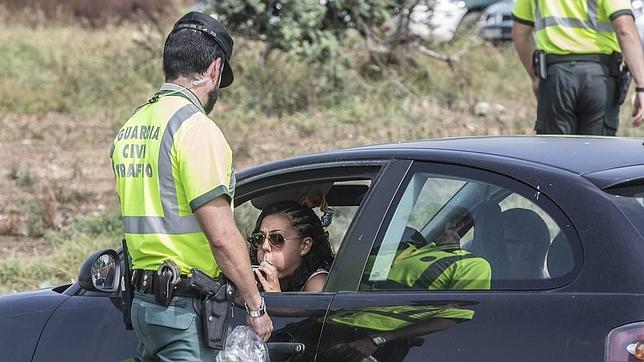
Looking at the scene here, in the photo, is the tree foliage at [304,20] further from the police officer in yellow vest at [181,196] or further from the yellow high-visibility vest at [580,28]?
the police officer in yellow vest at [181,196]

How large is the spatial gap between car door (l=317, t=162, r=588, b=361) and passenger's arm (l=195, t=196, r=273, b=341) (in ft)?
0.75

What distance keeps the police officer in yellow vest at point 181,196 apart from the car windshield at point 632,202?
1.13 m

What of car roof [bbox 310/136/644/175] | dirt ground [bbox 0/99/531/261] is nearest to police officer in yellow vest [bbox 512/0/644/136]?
car roof [bbox 310/136/644/175]

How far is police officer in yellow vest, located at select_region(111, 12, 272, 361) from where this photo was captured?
339 centimetres

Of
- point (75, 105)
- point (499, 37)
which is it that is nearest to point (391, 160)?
point (75, 105)

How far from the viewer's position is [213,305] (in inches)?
137

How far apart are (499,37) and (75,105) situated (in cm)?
623

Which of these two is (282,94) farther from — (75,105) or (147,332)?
(147,332)

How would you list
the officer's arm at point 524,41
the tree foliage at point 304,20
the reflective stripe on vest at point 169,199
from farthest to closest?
1. the tree foliage at point 304,20
2. the officer's arm at point 524,41
3. the reflective stripe on vest at point 169,199

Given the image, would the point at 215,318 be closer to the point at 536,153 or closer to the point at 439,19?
the point at 536,153

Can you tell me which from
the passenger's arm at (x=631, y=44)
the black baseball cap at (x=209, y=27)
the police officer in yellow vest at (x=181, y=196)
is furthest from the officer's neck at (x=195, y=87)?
the passenger's arm at (x=631, y=44)

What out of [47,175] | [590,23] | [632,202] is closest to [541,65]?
[590,23]

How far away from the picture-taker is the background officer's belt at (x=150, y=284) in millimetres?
3443

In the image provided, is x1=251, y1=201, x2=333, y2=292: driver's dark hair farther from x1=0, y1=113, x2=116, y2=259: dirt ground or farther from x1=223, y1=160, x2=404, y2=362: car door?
x1=0, y1=113, x2=116, y2=259: dirt ground
